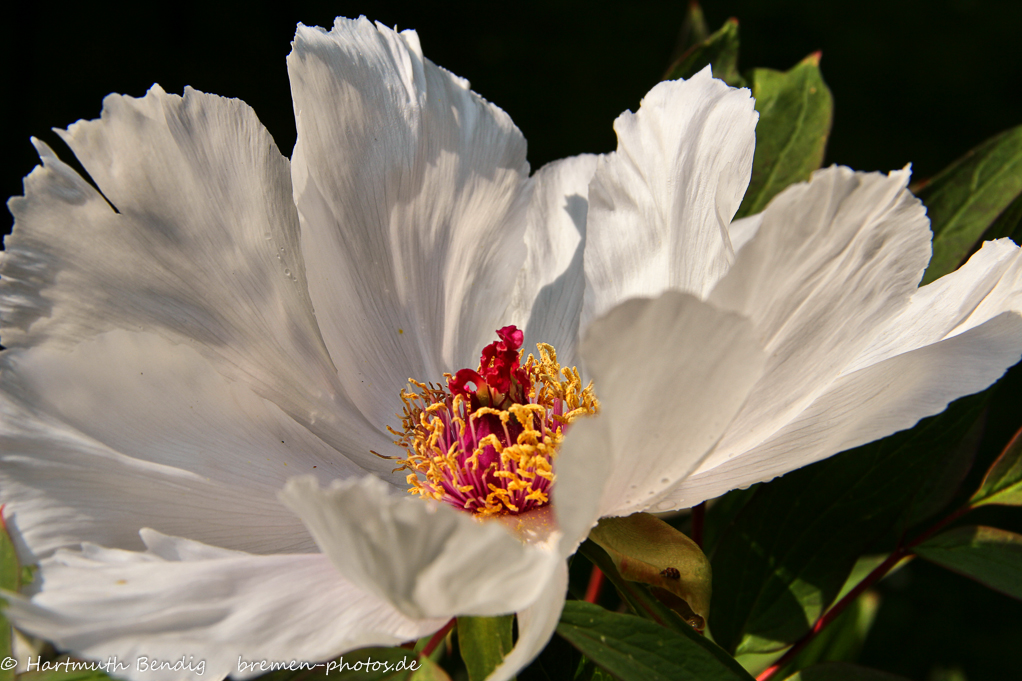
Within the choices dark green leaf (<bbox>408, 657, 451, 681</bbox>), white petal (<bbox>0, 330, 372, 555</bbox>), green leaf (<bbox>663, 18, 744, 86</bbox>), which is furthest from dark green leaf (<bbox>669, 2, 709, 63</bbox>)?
dark green leaf (<bbox>408, 657, 451, 681</bbox>)

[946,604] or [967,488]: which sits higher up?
[967,488]

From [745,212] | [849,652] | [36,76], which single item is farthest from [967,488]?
[36,76]

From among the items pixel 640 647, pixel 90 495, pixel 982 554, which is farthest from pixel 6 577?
pixel 982 554

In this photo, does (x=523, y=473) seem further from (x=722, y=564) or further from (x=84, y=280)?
(x=84, y=280)

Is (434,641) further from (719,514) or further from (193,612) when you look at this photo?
(719,514)

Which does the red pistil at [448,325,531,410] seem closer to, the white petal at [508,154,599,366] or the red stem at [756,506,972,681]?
the white petal at [508,154,599,366]

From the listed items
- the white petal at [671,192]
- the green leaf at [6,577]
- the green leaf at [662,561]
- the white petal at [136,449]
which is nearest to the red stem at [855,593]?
the green leaf at [662,561]

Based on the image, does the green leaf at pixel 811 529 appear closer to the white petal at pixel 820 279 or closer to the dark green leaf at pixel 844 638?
the white petal at pixel 820 279

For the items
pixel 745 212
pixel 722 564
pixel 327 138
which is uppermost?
pixel 327 138
